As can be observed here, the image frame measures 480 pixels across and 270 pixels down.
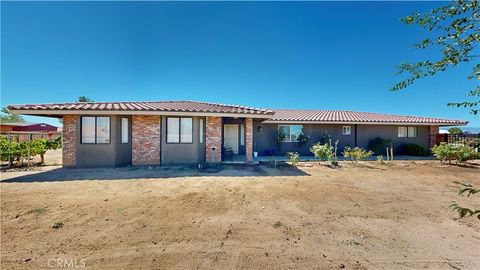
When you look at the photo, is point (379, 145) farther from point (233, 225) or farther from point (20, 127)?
point (20, 127)

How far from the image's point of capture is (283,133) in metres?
16.0

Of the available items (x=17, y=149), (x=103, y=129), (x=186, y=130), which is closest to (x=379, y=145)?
(x=186, y=130)

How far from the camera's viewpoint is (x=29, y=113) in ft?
31.9

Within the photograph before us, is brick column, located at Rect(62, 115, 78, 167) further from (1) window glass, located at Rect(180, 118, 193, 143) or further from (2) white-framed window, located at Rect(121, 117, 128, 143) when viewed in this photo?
(1) window glass, located at Rect(180, 118, 193, 143)

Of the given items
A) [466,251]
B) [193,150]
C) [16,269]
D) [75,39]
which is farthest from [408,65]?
[75,39]

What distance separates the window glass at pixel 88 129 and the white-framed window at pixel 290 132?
1180 centimetres

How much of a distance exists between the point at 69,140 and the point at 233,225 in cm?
1040

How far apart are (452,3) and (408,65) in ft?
1.88

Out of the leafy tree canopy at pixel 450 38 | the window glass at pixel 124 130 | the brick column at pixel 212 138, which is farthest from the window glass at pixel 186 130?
the leafy tree canopy at pixel 450 38

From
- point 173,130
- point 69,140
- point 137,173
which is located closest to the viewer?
point 137,173

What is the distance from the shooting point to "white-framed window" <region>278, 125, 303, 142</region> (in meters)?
16.0

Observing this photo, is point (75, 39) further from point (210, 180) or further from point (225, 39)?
point (210, 180)

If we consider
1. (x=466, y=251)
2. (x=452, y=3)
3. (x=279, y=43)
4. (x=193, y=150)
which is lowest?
(x=466, y=251)

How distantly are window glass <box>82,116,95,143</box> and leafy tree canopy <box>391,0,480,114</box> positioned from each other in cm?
1226
